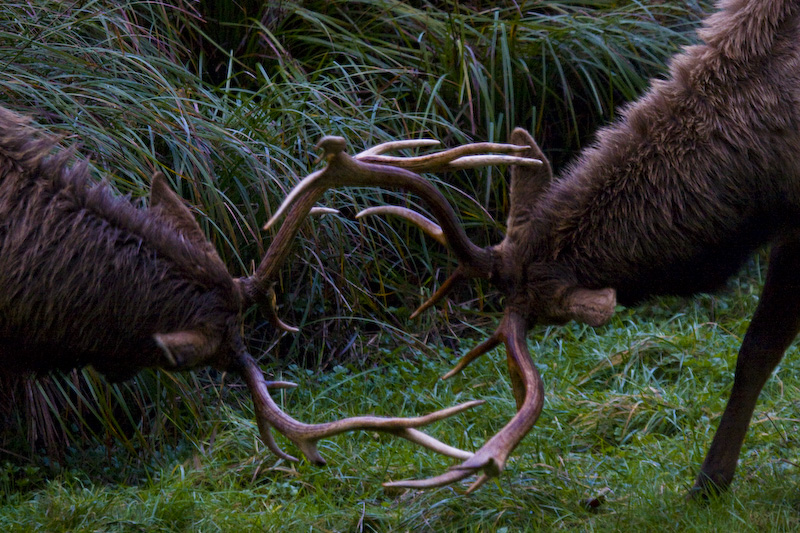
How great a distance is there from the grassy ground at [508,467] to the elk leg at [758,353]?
13 centimetres

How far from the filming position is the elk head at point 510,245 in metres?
3.00

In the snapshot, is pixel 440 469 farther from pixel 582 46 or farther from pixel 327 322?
pixel 582 46

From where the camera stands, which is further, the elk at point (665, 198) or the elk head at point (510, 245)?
the elk at point (665, 198)

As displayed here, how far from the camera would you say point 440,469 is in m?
3.84

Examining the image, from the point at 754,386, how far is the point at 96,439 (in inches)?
120

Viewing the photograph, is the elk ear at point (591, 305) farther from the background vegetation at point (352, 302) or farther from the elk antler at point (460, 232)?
the background vegetation at point (352, 302)

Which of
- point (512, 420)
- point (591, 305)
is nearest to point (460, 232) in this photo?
point (591, 305)

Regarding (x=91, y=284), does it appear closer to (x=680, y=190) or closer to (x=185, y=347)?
(x=185, y=347)

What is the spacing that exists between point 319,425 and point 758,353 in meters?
1.91

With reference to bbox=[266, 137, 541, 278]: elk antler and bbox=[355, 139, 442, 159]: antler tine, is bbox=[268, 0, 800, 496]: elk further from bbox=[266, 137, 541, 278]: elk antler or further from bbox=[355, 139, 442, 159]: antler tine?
bbox=[355, 139, 442, 159]: antler tine

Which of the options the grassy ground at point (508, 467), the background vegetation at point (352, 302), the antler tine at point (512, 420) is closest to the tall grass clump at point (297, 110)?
the background vegetation at point (352, 302)

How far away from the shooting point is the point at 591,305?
3.00 meters

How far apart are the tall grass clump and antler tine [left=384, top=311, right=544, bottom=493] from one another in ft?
5.70

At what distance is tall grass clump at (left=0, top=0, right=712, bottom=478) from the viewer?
455 centimetres
